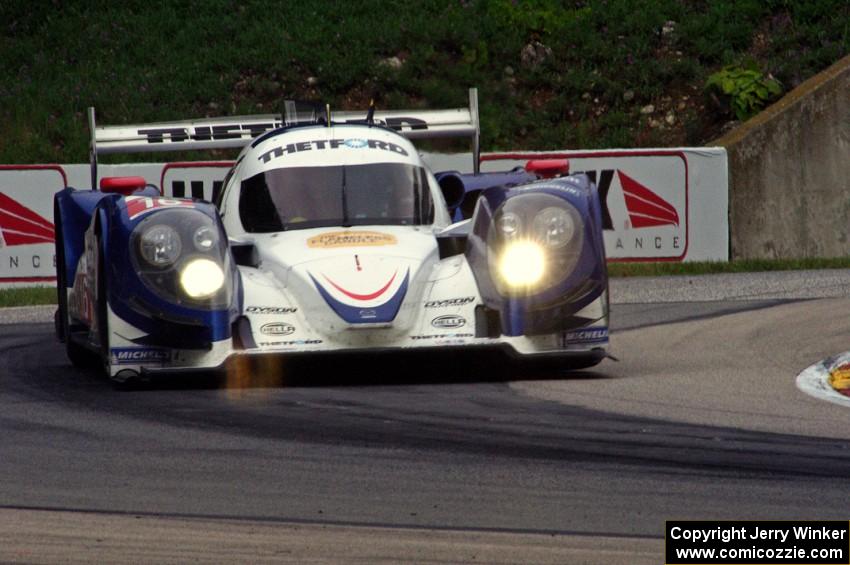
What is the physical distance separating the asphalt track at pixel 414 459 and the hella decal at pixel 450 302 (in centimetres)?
41

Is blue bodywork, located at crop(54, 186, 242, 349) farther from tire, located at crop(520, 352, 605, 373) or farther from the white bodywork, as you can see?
tire, located at crop(520, 352, 605, 373)

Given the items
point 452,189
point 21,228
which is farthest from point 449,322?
point 21,228

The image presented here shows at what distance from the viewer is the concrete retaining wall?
712 inches

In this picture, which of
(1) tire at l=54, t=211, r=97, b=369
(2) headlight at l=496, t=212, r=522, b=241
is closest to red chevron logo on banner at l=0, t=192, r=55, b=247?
(1) tire at l=54, t=211, r=97, b=369

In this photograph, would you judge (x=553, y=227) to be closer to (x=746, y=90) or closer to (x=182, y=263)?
(x=182, y=263)

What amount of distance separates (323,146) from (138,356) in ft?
6.56

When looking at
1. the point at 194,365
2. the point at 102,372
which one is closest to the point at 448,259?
the point at 194,365

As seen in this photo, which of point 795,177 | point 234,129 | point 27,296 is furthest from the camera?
point 795,177

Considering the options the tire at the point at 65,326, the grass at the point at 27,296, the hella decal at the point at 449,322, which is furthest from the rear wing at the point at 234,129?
the grass at the point at 27,296

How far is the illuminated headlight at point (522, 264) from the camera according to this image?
858 centimetres

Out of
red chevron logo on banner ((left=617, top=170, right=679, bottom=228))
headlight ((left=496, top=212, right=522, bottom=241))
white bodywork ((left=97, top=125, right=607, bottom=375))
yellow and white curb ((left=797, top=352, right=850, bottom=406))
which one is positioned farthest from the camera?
red chevron logo on banner ((left=617, top=170, right=679, bottom=228))

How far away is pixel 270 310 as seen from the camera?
8422 millimetres

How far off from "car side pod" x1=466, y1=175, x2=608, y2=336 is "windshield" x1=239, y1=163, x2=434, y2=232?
0.88 meters

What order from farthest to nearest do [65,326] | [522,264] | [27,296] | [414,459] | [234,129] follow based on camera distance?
[27,296], [234,129], [65,326], [522,264], [414,459]
